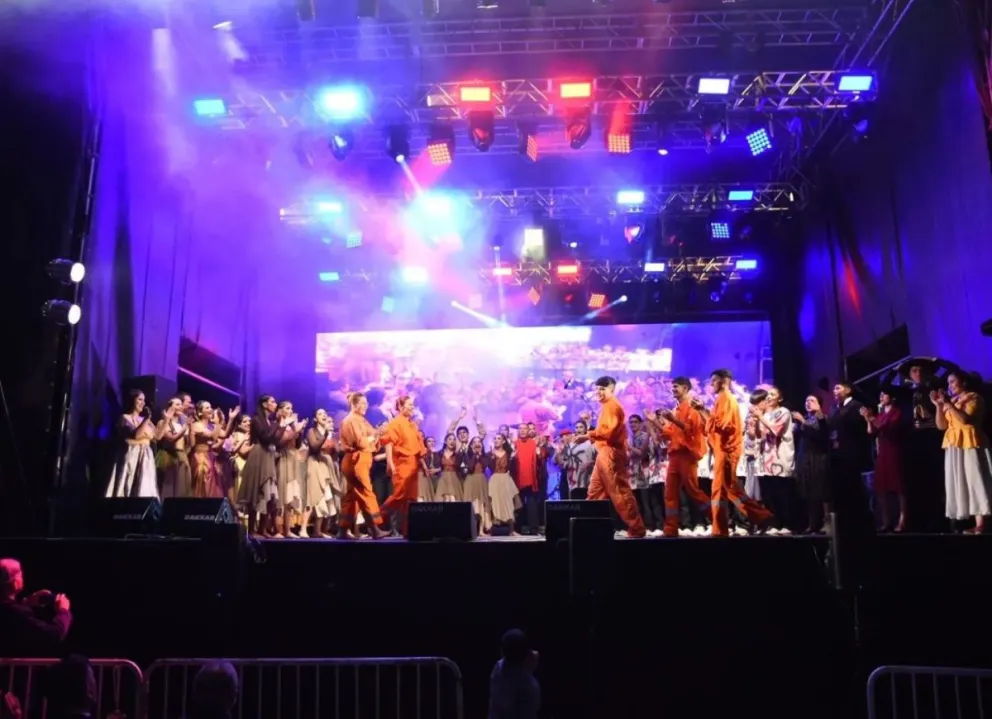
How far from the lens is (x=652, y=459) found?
12.4 m

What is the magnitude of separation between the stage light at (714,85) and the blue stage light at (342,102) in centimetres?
530

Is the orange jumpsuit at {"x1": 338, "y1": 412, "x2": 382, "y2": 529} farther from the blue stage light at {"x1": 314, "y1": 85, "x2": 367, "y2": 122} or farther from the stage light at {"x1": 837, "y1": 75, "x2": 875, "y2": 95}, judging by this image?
the stage light at {"x1": 837, "y1": 75, "x2": 875, "y2": 95}

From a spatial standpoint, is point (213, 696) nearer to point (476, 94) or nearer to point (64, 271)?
point (64, 271)

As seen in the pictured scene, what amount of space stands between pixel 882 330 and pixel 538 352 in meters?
7.94

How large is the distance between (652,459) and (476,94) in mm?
6478

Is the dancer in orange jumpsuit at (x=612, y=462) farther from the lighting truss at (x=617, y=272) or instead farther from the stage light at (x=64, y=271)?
the lighting truss at (x=617, y=272)

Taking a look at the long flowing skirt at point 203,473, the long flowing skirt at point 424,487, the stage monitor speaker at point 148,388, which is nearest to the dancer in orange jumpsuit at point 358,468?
the long flowing skirt at point 203,473

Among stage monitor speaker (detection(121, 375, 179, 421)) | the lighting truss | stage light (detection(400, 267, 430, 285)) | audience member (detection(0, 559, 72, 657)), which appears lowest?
audience member (detection(0, 559, 72, 657))

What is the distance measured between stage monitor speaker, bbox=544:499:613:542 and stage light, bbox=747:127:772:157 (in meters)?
7.96

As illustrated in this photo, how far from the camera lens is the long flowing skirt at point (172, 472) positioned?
9.73 meters

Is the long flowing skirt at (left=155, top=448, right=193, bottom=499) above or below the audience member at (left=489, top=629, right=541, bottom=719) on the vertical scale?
above

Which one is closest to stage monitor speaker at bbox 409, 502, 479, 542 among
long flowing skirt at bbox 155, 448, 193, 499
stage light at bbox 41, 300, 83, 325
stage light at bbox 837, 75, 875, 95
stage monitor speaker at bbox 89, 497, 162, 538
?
stage monitor speaker at bbox 89, 497, 162, 538

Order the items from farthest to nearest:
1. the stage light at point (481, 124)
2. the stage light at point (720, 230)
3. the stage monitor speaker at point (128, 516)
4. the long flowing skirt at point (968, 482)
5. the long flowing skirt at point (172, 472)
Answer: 1. the stage light at point (720, 230)
2. the stage light at point (481, 124)
3. the long flowing skirt at point (172, 472)
4. the stage monitor speaker at point (128, 516)
5. the long flowing skirt at point (968, 482)

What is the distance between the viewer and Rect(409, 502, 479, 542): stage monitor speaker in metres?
7.57
